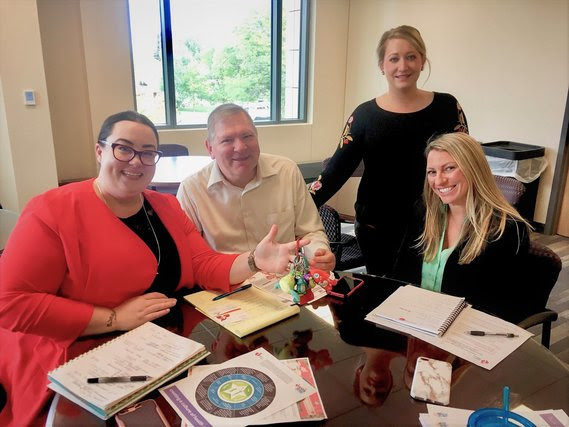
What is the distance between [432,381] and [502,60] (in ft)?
14.2

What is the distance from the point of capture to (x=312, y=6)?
5.41 meters

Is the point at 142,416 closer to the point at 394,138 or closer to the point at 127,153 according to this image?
the point at 127,153

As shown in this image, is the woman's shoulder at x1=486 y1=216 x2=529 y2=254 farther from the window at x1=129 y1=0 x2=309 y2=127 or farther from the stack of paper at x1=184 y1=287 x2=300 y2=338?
the window at x1=129 y1=0 x2=309 y2=127

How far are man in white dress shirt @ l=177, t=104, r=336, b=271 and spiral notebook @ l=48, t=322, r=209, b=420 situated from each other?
716 millimetres

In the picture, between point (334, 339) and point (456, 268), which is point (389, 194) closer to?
point (456, 268)

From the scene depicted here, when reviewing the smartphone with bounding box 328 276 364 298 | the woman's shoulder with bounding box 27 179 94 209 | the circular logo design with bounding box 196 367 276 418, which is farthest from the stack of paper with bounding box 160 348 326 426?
the woman's shoulder with bounding box 27 179 94 209

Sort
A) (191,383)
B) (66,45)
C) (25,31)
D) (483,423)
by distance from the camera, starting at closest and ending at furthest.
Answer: (483,423) → (191,383) → (25,31) → (66,45)

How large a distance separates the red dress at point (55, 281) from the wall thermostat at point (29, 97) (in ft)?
8.91

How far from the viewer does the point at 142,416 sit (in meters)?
0.95

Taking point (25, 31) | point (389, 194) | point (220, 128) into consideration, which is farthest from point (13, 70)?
point (389, 194)

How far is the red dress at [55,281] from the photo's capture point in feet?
3.92

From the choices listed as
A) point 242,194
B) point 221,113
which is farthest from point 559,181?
point 221,113

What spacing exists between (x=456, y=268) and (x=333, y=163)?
2.75 feet

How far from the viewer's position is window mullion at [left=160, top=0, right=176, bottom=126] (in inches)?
182
